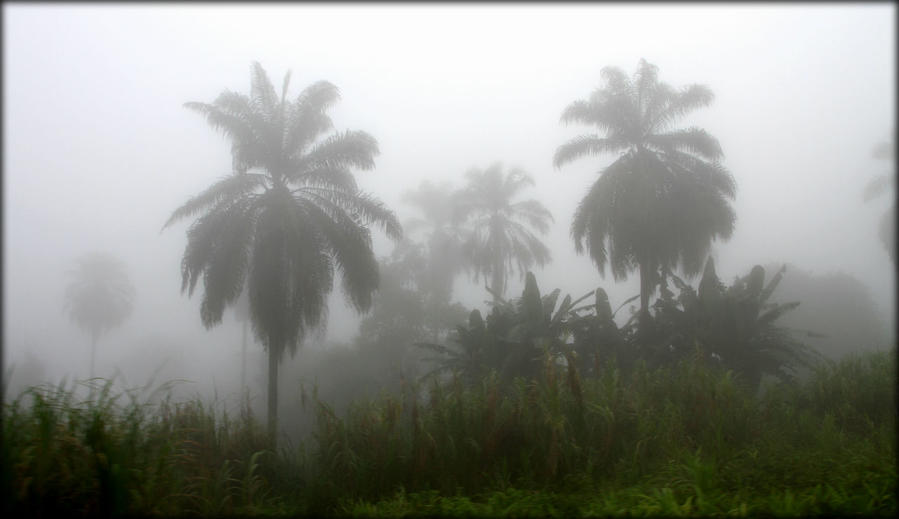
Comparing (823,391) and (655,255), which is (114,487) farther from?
(655,255)

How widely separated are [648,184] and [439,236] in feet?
48.2

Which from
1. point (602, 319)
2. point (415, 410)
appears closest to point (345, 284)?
point (602, 319)

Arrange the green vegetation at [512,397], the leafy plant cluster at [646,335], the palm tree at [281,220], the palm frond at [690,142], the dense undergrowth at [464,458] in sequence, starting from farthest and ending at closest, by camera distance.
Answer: the palm frond at [690,142]
the palm tree at [281,220]
the leafy plant cluster at [646,335]
the green vegetation at [512,397]
the dense undergrowth at [464,458]

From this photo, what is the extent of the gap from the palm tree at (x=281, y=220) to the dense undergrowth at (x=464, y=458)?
7.44 metres

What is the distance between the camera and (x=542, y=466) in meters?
5.49

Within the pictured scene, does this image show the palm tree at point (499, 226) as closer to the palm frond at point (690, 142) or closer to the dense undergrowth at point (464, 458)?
the palm frond at point (690, 142)

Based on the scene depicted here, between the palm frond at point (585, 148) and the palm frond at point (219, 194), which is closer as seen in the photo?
the palm frond at point (219, 194)

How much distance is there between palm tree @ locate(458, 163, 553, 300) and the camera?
25.3m

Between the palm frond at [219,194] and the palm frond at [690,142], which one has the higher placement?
the palm frond at [690,142]

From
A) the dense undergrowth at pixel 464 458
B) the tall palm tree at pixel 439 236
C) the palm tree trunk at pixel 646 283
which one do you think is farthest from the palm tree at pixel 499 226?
the dense undergrowth at pixel 464 458

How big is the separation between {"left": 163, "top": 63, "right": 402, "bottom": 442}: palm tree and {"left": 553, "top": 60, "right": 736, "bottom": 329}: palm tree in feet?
21.4

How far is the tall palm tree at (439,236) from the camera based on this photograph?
26.5 meters

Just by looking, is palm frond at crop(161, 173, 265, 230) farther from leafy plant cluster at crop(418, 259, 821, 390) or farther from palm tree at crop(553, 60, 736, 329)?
palm tree at crop(553, 60, 736, 329)

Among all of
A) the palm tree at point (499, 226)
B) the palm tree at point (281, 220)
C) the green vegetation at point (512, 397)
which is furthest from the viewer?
the palm tree at point (499, 226)
